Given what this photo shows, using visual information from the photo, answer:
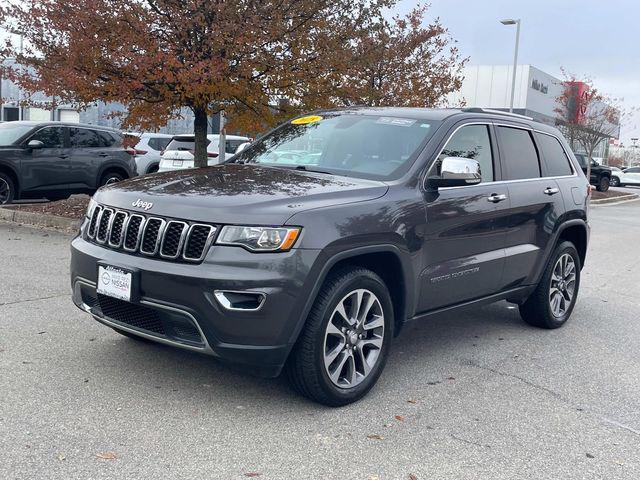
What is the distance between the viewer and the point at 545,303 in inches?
230

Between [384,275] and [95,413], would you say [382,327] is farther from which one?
[95,413]

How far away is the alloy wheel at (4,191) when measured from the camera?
450 inches

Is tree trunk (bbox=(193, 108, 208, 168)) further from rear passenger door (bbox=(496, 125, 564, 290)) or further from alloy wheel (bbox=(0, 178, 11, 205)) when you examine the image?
rear passenger door (bbox=(496, 125, 564, 290))

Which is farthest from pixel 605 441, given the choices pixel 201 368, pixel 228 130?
pixel 228 130

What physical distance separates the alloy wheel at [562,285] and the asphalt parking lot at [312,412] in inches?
13.7

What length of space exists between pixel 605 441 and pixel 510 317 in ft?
9.06

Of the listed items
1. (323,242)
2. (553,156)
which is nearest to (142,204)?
(323,242)

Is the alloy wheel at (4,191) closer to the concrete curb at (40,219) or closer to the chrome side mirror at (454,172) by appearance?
the concrete curb at (40,219)

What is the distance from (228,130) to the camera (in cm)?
1184

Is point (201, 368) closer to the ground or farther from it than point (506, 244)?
closer to the ground

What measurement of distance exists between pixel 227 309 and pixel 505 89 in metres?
50.0

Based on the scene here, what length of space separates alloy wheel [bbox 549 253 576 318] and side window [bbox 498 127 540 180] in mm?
906

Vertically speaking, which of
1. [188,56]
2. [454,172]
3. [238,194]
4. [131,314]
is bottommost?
[131,314]

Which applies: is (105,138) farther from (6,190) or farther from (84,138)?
(6,190)
